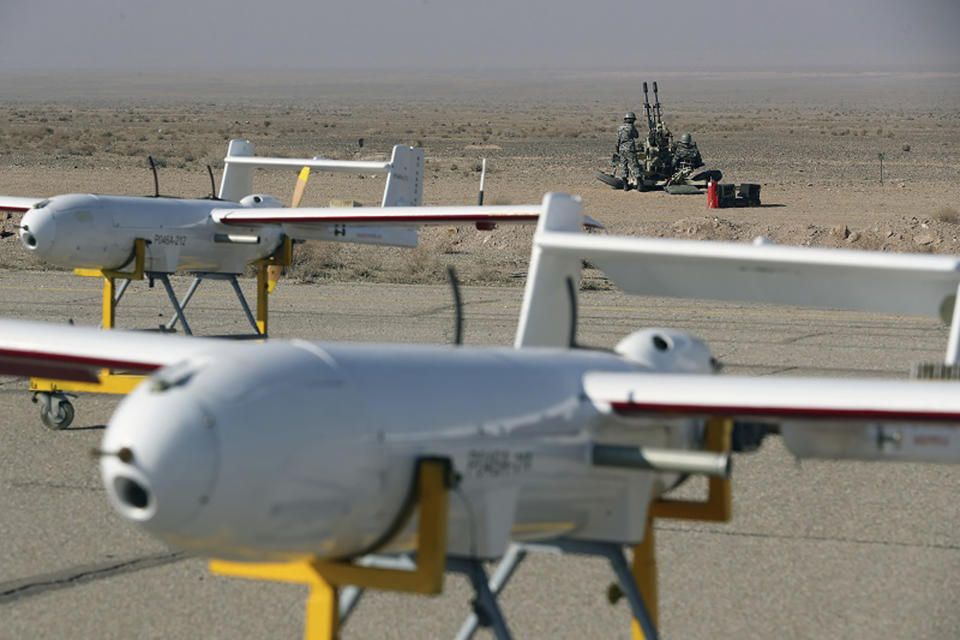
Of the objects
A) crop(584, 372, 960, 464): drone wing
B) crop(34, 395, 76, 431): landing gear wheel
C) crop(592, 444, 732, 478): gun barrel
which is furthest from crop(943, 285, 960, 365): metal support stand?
crop(34, 395, 76, 431): landing gear wheel

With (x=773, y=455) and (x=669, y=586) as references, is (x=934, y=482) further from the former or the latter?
(x=669, y=586)

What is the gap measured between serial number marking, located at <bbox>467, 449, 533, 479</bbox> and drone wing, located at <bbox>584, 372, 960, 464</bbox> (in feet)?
1.47

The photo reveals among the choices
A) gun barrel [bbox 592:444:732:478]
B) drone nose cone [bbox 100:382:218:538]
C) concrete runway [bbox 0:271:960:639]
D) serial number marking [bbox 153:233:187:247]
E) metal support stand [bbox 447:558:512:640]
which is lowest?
concrete runway [bbox 0:271:960:639]

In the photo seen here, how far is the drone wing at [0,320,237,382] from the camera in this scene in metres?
7.16

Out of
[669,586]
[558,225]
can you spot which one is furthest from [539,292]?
[669,586]

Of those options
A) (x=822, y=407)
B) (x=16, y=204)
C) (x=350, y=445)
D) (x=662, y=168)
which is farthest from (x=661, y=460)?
(x=662, y=168)

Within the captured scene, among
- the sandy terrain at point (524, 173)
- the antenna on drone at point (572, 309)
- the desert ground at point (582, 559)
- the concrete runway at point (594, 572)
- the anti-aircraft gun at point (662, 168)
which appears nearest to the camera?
the antenna on drone at point (572, 309)

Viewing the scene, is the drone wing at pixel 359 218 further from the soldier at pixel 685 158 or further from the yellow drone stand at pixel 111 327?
the soldier at pixel 685 158

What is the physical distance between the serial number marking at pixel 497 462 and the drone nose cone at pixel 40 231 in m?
12.8

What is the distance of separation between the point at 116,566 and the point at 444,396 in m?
5.53

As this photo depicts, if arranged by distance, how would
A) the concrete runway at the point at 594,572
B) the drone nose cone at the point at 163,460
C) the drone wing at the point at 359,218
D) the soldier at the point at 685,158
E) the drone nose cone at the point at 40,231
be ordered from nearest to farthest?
the drone nose cone at the point at 163,460 < the concrete runway at the point at 594,572 < the drone nose cone at the point at 40,231 < the drone wing at the point at 359,218 < the soldier at the point at 685,158

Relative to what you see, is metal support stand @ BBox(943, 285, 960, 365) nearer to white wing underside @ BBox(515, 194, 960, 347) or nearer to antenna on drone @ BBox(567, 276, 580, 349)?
white wing underside @ BBox(515, 194, 960, 347)

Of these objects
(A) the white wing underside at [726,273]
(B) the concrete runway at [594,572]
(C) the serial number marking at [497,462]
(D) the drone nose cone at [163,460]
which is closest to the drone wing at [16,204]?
(B) the concrete runway at [594,572]

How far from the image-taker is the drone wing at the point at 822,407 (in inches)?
225
